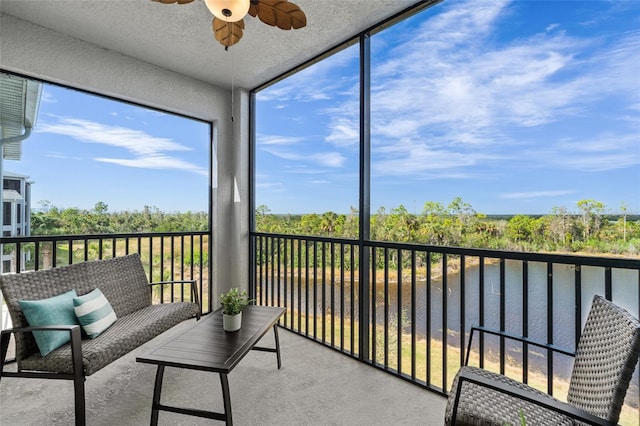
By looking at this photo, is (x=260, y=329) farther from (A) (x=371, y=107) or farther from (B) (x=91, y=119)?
(B) (x=91, y=119)

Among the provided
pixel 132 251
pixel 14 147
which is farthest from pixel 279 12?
pixel 132 251

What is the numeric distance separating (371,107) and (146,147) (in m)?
2.53

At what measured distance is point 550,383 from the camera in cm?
179

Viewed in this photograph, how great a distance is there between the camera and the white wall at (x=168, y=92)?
2615 mm

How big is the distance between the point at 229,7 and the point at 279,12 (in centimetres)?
29

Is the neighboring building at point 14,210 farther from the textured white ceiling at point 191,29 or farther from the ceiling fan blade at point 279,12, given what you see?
the ceiling fan blade at point 279,12

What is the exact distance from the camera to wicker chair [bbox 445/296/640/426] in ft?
3.62

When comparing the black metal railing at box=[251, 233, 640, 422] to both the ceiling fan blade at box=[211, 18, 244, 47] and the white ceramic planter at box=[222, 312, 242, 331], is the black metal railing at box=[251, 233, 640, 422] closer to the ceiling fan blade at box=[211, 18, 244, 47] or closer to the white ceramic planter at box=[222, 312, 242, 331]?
the white ceramic planter at box=[222, 312, 242, 331]

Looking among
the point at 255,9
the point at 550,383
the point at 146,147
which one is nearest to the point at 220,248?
the point at 146,147

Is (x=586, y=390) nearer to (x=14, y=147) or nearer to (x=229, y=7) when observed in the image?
(x=229, y=7)

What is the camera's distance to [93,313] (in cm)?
217

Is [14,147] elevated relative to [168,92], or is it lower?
lower

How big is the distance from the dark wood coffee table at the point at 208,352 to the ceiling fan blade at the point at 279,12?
1858 millimetres

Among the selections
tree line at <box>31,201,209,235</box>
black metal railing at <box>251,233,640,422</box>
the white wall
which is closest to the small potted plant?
black metal railing at <box>251,233,640,422</box>
